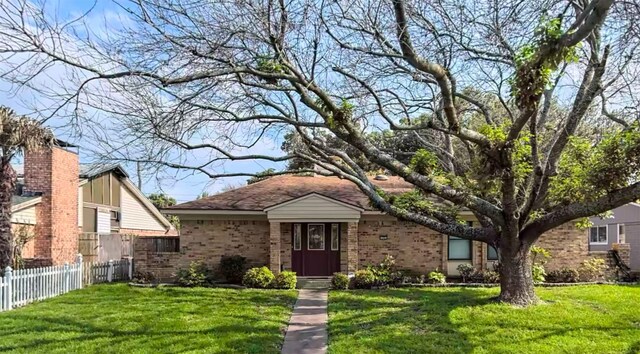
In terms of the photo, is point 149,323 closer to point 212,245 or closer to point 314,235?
point 212,245

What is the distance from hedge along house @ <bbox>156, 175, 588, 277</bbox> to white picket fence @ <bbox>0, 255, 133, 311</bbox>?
4.22ft

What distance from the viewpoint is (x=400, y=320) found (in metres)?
10.6

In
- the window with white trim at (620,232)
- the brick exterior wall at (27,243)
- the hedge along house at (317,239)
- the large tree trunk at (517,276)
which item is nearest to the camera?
the large tree trunk at (517,276)

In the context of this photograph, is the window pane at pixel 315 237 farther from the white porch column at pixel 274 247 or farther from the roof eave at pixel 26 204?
the roof eave at pixel 26 204

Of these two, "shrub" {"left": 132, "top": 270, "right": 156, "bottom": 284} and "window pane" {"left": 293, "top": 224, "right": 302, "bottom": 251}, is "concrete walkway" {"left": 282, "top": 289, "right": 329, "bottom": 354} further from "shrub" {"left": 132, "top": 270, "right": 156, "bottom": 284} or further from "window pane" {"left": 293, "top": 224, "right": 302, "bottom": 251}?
"shrub" {"left": 132, "top": 270, "right": 156, "bottom": 284}

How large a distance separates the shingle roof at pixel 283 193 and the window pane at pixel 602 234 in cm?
1388

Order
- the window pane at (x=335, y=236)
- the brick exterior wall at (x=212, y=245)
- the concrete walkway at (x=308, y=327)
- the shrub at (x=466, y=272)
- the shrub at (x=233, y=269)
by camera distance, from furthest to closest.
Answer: the window pane at (x=335, y=236) → the brick exterior wall at (x=212, y=245) → the shrub at (x=233, y=269) → the shrub at (x=466, y=272) → the concrete walkway at (x=308, y=327)

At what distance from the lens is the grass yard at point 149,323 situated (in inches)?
329

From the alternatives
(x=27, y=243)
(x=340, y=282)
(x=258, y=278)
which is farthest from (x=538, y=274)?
(x=27, y=243)

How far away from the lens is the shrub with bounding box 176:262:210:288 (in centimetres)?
1664

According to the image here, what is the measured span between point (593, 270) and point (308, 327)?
1163 cm

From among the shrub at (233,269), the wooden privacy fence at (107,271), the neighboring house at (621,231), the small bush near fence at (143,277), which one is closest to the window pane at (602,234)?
the neighboring house at (621,231)

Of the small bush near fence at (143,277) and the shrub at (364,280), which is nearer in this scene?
the shrub at (364,280)

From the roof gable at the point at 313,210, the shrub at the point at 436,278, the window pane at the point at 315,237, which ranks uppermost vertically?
the roof gable at the point at 313,210
